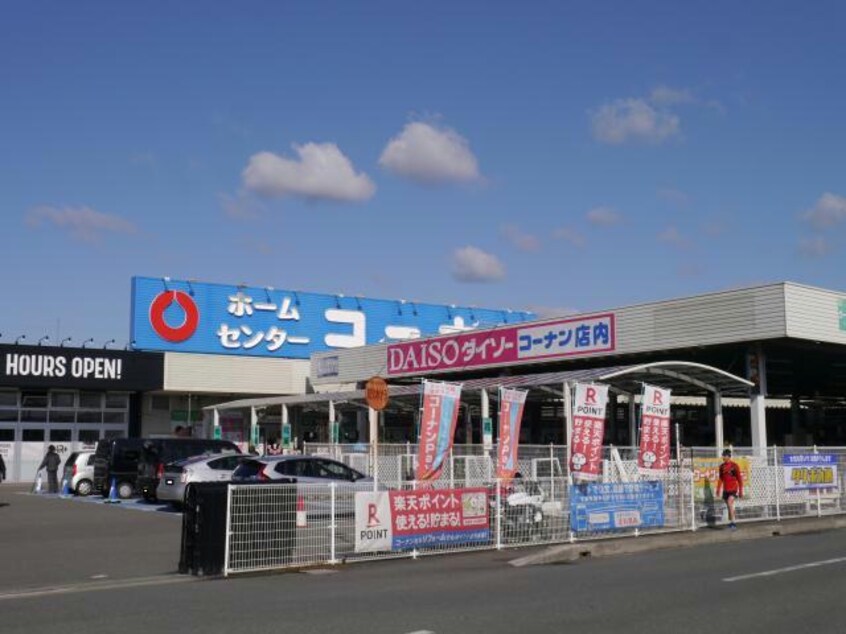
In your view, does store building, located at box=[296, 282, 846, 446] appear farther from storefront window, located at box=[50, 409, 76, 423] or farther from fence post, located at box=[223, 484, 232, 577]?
fence post, located at box=[223, 484, 232, 577]

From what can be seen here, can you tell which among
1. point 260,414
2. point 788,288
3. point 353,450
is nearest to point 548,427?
point 260,414

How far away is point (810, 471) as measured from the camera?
2195 centimetres

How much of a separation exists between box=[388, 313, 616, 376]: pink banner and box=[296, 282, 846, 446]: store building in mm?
34

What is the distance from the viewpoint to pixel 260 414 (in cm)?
4162

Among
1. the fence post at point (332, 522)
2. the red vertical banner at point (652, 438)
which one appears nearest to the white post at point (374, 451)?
the fence post at point (332, 522)

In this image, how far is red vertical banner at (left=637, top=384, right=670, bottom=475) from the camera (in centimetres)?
1908

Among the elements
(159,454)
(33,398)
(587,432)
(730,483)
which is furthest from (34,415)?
(730,483)

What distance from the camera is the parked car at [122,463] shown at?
28875 millimetres

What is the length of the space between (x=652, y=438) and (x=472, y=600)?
9.48 metres

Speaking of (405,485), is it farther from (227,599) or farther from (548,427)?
(548,427)

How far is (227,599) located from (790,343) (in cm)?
1927

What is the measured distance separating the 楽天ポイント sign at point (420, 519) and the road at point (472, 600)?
1.31 feet

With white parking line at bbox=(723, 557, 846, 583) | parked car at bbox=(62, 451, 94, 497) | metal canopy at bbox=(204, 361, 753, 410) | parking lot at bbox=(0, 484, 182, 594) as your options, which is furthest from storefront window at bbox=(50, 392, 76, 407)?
white parking line at bbox=(723, 557, 846, 583)

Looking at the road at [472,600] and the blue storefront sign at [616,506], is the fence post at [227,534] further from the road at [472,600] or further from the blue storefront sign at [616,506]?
the blue storefront sign at [616,506]
